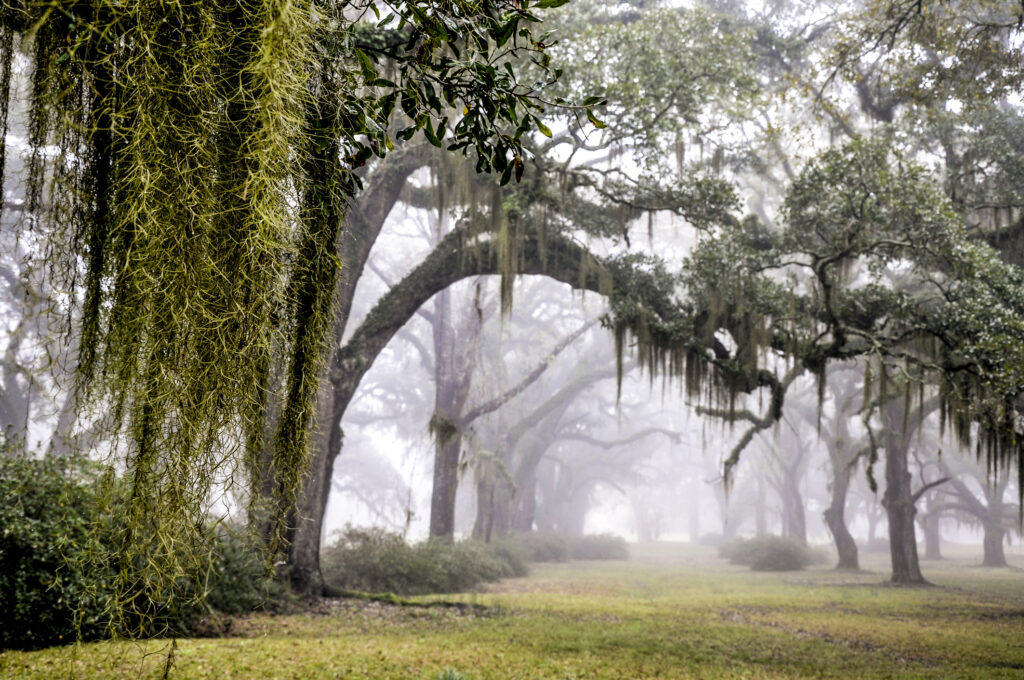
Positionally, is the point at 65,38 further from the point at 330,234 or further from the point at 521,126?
the point at 521,126

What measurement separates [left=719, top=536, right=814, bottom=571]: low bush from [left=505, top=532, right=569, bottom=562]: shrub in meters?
6.81

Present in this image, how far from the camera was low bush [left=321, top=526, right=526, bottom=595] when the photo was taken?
13203mm

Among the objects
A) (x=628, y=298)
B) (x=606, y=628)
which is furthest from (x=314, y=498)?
(x=628, y=298)

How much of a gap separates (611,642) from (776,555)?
18.4 metres

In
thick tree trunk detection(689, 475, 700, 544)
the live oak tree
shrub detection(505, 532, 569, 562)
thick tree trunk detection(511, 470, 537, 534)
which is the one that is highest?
the live oak tree

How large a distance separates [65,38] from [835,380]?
1184 inches

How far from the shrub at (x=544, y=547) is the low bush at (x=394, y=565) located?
9077 millimetres

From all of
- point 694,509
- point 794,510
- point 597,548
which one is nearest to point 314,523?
point 597,548

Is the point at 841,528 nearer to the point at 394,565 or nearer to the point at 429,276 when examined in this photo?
the point at 394,565

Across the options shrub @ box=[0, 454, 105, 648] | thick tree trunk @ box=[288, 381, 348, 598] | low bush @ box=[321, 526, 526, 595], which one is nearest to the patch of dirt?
low bush @ box=[321, 526, 526, 595]

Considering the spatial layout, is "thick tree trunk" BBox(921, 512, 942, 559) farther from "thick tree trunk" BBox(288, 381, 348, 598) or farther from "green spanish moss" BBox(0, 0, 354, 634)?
"green spanish moss" BBox(0, 0, 354, 634)

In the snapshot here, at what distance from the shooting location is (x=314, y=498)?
987 centimetres

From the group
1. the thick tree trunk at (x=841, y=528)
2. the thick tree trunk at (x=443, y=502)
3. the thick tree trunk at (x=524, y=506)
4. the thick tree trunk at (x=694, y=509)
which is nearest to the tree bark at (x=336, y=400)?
the thick tree trunk at (x=443, y=502)

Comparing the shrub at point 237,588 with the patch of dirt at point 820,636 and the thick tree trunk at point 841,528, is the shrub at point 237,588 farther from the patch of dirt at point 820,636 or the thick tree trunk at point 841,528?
the thick tree trunk at point 841,528
